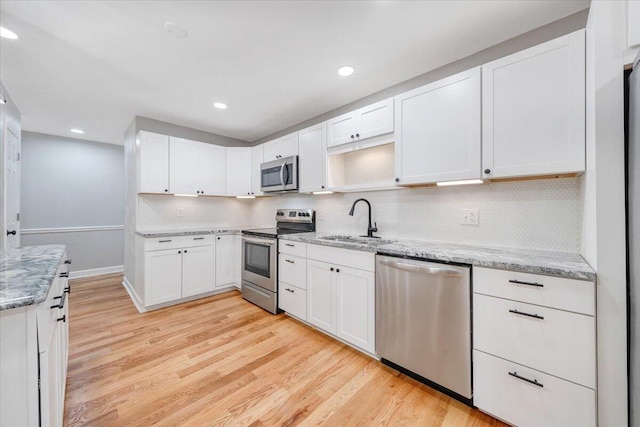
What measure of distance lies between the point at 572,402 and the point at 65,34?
386 cm

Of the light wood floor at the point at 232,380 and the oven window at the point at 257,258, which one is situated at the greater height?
the oven window at the point at 257,258

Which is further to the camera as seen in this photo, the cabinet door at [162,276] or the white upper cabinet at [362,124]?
the cabinet door at [162,276]

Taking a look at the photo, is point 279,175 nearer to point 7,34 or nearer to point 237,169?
point 237,169

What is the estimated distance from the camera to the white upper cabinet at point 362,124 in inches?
90.5

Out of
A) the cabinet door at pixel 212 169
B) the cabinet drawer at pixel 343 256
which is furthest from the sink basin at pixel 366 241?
the cabinet door at pixel 212 169

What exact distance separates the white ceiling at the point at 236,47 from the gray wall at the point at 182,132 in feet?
1.07

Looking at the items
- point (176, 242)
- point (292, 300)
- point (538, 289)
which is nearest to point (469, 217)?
point (538, 289)

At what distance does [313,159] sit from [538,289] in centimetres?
234

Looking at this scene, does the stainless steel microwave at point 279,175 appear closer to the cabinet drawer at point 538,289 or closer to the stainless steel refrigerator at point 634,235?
the cabinet drawer at point 538,289

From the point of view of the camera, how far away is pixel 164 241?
127 inches

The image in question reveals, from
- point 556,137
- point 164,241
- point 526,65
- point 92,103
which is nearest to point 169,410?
point 164,241

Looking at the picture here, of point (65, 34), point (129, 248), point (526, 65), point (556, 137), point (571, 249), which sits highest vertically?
point (65, 34)

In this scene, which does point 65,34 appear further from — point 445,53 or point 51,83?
point 445,53

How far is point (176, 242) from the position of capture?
10.9ft
